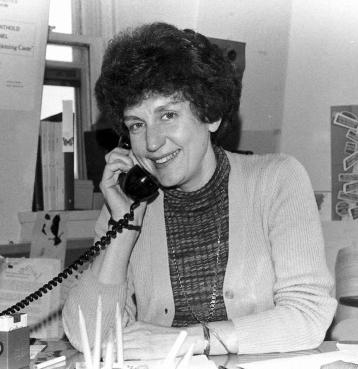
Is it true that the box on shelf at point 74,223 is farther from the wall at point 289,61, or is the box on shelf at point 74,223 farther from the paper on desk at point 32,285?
the wall at point 289,61

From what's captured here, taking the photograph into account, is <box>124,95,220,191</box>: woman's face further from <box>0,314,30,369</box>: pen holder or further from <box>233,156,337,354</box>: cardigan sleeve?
<box>0,314,30,369</box>: pen holder

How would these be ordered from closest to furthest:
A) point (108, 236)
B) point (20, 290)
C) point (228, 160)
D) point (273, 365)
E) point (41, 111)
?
1. point (273, 365)
2. point (108, 236)
3. point (228, 160)
4. point (20, 290)
5. point (41, 111)

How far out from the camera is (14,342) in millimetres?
1092

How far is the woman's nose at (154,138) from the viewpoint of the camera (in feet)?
4.78

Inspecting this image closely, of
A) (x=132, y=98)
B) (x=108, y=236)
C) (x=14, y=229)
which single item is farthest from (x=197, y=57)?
(x=14, y=229)

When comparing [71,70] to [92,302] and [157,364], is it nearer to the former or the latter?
[92,302]

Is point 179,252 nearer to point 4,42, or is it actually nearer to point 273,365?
point 273,365

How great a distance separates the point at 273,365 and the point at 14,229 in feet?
3.48

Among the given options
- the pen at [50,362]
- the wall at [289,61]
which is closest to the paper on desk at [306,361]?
the pen at [50,362]

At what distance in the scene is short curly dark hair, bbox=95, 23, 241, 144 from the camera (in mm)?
1485

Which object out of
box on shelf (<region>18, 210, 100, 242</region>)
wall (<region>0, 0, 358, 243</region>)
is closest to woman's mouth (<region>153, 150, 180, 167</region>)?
box on shelf (<region>18, 210, 100, 242</region>)

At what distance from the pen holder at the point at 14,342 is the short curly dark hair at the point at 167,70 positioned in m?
0.58

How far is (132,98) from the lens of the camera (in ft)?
4.89

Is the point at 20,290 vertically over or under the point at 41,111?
under
